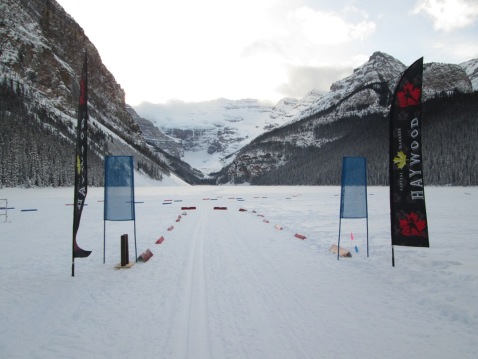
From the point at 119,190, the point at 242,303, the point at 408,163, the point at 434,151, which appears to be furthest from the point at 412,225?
the point at 434,151

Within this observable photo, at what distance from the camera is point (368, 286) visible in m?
7.63

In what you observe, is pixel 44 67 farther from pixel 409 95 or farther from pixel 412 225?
pixel 412 225

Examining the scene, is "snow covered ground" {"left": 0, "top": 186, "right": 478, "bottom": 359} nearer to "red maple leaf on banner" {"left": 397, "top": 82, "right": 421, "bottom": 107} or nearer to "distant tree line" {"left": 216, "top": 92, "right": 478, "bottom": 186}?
"red maple leaf on banner" {"left": 397, "top": 82, "right": 421, "bottom": 107}

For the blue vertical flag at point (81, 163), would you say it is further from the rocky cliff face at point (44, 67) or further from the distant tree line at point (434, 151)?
the rocky cliff face at point (44, 67)

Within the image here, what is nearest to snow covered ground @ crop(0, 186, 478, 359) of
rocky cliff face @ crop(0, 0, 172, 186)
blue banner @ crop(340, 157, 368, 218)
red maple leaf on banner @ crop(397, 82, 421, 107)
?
blue banner @ crop(340, 157, 368, 218)

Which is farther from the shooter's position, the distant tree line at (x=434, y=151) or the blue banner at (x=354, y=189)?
the distant tree line at (x=434, y=151)

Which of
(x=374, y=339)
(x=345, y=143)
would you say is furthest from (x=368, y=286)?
(x=345, y=143)

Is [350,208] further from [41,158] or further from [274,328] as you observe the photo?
[41,158]

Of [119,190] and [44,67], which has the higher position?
[44,67]

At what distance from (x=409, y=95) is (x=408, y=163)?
6.22ft

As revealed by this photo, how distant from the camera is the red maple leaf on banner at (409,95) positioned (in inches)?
336

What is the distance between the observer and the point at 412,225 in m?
8.64

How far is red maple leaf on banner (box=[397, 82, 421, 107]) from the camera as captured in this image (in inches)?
336

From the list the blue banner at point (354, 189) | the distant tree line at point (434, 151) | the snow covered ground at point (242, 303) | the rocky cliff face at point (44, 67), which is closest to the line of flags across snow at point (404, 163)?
the snow covered ground at point (242, 303)
